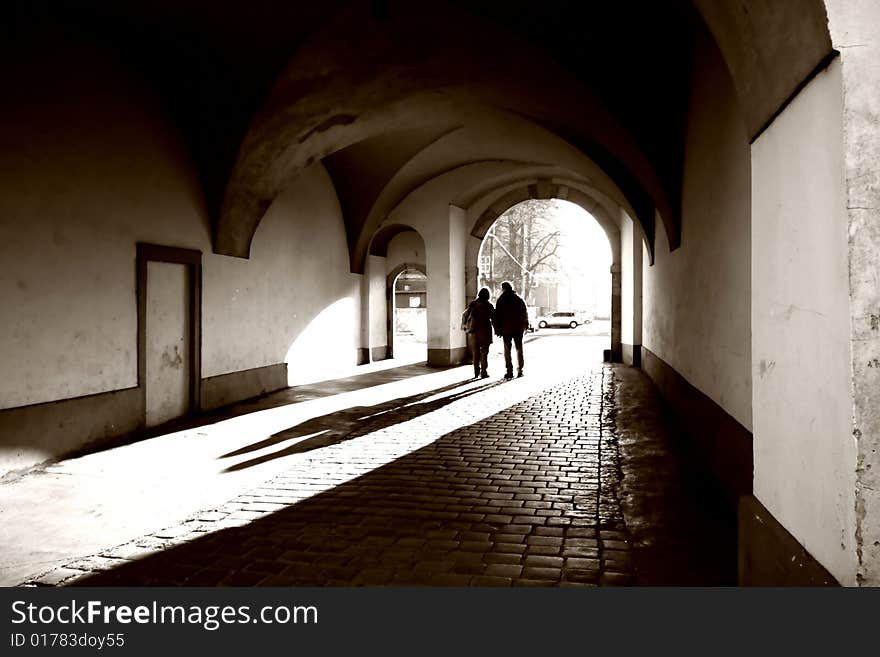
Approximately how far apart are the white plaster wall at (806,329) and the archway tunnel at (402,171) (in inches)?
0.6

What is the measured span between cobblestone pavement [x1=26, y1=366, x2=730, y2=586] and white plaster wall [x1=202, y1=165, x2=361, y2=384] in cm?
367

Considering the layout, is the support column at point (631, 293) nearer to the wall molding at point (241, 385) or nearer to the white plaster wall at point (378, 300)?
the white plaster wall at point (378, 300)

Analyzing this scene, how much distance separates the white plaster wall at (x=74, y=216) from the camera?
254 inches

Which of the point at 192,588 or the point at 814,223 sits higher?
the point at 814,223

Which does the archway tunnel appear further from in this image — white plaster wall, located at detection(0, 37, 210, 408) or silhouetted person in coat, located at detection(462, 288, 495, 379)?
silhouetted person in coat, located at detection(462, 288, 495, 379)

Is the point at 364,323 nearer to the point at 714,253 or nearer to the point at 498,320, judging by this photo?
the point at 498,320

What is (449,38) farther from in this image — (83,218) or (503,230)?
(503,230)

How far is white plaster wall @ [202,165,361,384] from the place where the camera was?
10.5m

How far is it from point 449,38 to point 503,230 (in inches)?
1492

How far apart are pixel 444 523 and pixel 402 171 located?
37.2 feet

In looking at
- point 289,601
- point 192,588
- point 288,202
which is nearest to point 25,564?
point 192,588

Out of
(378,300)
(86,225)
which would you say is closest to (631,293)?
(378,300)

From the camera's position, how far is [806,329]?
7.83 feet

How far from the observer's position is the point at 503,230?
45.8m
